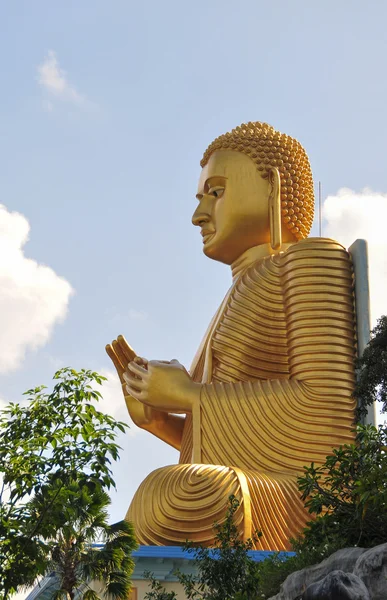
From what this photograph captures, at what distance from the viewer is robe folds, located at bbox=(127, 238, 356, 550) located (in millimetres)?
10445

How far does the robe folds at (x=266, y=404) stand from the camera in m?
10.4

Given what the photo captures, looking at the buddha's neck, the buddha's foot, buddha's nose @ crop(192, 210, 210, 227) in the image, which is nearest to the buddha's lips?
buddha's nose @ crop(192, 210, 210, 227)

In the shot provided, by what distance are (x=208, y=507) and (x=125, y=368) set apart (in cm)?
269

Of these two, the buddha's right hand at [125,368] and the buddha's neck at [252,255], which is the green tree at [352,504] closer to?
the buddha's right hand at [125,368]

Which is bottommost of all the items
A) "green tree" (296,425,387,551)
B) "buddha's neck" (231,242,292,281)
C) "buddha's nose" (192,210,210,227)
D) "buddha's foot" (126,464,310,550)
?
"green tree" (296,425,387,551)

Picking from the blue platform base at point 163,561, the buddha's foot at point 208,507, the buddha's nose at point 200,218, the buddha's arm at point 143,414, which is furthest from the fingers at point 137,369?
the blue platform base at point 163,561

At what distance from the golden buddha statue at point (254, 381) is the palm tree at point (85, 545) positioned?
1302 millimetres

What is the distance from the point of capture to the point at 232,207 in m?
12.8

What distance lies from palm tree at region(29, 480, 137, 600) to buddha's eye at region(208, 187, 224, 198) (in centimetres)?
490

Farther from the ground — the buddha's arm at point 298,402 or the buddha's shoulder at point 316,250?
the buddha's shoulder at point 316,250

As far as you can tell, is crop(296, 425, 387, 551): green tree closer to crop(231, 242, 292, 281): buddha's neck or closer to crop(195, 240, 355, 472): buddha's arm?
crop(195, 240, 355, 472): buddha's arm

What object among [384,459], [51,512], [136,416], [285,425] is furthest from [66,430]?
[136,416]

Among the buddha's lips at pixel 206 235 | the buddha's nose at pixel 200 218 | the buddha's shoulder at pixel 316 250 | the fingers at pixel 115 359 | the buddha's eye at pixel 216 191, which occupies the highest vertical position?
the buddha's eye at pixel 216 191

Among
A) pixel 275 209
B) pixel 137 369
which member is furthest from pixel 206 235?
pixel 137 369
